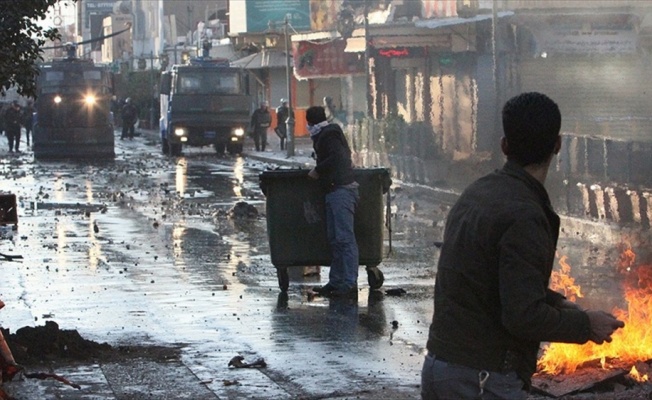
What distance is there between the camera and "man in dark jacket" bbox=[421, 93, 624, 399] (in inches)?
162

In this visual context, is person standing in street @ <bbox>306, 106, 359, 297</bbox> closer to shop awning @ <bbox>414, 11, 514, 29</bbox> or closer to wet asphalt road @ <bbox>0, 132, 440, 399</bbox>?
wet asphalt road @ <bbox>0, 132, 440, 399</bbox>

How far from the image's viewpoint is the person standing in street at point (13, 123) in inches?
1781

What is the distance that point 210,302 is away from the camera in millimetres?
12547

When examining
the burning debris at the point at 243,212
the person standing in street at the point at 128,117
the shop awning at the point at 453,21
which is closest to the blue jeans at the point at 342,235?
the burning debris at the point at 243,212

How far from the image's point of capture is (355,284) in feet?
42.0

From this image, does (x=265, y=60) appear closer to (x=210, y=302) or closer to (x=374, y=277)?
(x=374, y=277)

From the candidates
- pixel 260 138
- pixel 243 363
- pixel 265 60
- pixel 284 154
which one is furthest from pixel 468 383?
pixel 265 60

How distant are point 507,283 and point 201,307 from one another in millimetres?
8328

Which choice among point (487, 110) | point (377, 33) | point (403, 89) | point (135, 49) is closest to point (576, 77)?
point (487, 110)

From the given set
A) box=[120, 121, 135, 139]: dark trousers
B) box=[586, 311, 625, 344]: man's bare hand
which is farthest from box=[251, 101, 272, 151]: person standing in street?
box=[586, 311, 625, 344]: man's bare hand

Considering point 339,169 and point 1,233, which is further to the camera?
point 1,233

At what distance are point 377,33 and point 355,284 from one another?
22533 mm

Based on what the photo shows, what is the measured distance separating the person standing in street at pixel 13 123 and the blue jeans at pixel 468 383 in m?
42.0

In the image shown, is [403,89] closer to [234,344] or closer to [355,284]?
[355,284]
